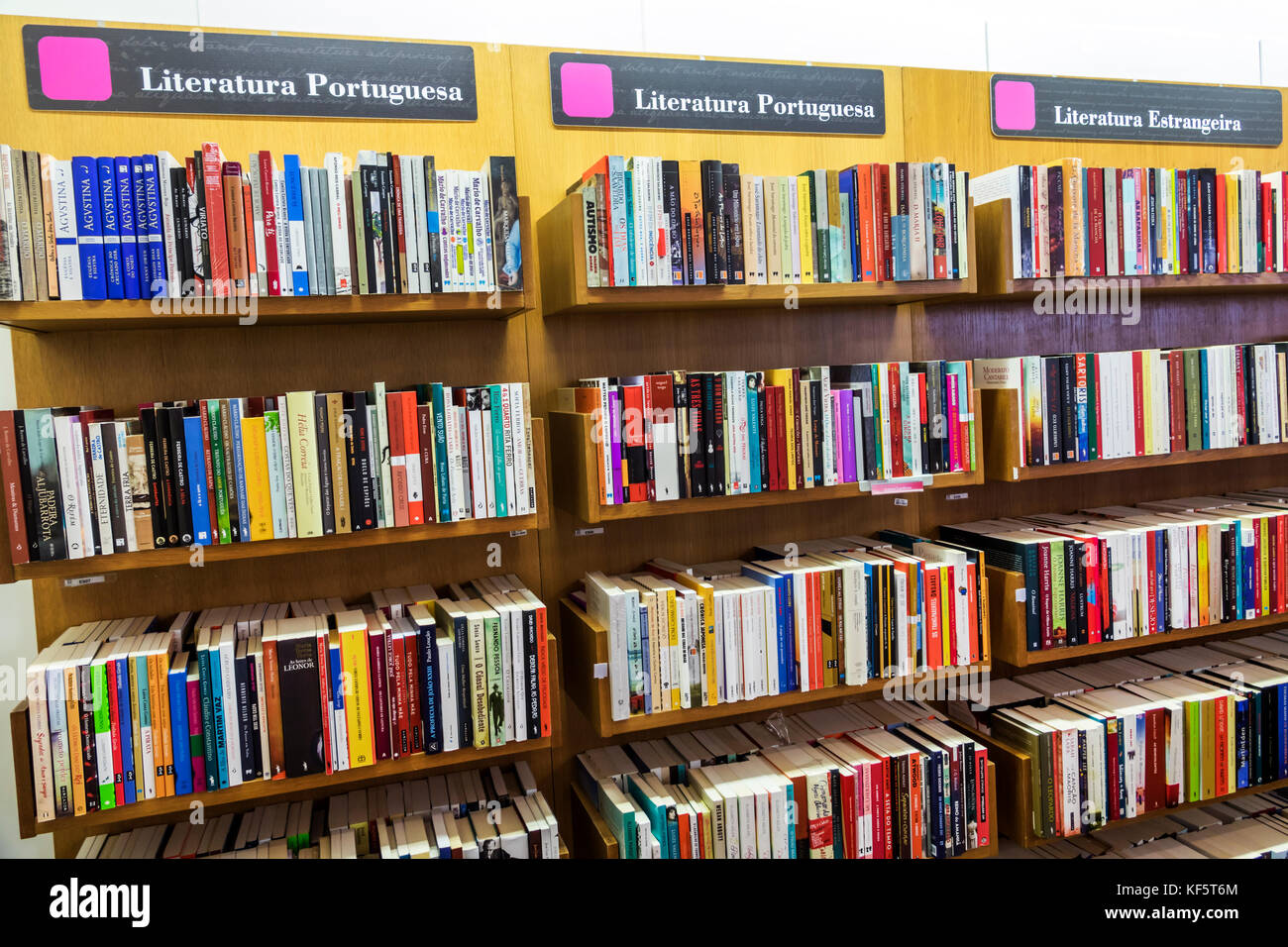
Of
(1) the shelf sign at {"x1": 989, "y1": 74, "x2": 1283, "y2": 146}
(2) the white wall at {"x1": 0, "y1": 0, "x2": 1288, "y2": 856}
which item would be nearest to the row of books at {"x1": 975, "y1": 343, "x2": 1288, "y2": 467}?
(1) the shelf sign at {"x1": 989, "y1": 74, "x2": 1283, "y2": 146}

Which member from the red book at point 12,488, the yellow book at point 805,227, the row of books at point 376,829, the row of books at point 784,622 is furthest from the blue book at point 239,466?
the yellow book at point 805,227

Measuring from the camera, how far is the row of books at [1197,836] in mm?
2404

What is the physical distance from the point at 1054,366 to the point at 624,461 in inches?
44.9

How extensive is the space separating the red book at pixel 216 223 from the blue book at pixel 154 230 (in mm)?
78

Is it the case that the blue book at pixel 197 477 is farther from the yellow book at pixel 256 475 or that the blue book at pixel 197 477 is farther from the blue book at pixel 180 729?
the blue book at pixel 180 729

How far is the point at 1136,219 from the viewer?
238 centimetres

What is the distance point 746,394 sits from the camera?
2.10 m

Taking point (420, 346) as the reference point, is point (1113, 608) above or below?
below

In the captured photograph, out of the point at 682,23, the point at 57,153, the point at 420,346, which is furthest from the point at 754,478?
the point at 57,153

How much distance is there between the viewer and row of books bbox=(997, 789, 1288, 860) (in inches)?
94.7

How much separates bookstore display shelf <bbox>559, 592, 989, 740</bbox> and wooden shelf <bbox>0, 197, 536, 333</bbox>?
72 centimetres

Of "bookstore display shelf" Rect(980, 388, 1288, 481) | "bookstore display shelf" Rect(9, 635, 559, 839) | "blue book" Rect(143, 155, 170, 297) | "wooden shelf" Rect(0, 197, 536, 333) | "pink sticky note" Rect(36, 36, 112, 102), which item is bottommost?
"bookstore display shelf" Rect(9, 635, 559, 839)

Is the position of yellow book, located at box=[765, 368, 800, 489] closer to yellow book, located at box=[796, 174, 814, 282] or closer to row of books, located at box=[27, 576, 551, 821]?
yellow book, located at box=[796, 174, 814, 282]

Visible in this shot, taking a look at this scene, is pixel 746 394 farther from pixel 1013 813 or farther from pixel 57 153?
pixel 57 153
